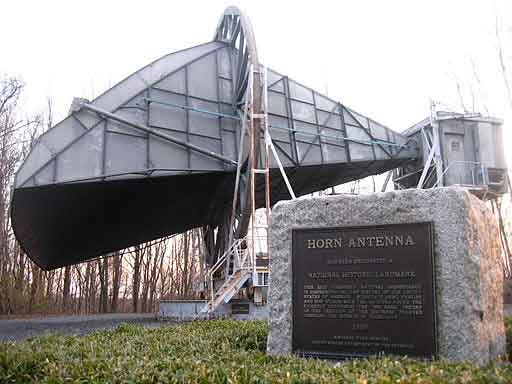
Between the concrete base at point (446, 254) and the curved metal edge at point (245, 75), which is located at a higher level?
the curved metal edge at point (245, 75)

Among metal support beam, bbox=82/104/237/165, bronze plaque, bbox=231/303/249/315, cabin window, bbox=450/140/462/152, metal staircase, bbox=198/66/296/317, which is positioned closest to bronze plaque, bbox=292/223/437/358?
metal staircase, bbox=198/66/296/317

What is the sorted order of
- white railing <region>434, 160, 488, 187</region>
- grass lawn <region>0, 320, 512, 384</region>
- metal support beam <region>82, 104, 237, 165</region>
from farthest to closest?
white railing <region>434, 160, 488, 187</region>
metal support beam <region>82, 104, 237, 165</region>
grass lawn <region>0, 320, 512, 384</region>

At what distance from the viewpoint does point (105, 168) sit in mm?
19094

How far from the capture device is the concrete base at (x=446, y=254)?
6238 mm

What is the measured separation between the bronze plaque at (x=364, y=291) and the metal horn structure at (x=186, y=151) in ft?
41.6

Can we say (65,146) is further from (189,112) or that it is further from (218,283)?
(218,283)

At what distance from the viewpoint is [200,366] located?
5.48 metres

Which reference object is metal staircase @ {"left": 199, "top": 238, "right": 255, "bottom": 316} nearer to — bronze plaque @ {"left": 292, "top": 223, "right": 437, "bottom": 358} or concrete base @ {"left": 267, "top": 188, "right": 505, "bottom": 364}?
concrete base @ {"left": 267, "top": 188, "right": 505, "bottom": 364}

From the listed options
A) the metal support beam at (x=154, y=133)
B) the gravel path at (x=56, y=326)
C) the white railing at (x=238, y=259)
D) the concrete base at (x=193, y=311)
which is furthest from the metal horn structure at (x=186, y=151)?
the gravel path at (x=56, y=326)

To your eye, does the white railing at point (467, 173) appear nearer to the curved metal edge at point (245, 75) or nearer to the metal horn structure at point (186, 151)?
the metal horn structure at point (186, 151)

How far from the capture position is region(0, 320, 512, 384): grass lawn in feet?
15.8

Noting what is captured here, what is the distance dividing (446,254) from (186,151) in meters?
15.3

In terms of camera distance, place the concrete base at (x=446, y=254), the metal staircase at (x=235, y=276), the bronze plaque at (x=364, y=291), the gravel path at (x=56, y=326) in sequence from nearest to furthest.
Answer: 1. the concrete base at (x=446, y=254)
2. the bronze plaque at (x=364, y=291)
3. the gravel path at (x=56, y=326)
4. the metal staircase at (x=235, y=276)

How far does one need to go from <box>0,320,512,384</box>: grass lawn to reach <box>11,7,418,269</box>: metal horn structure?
11.9m
